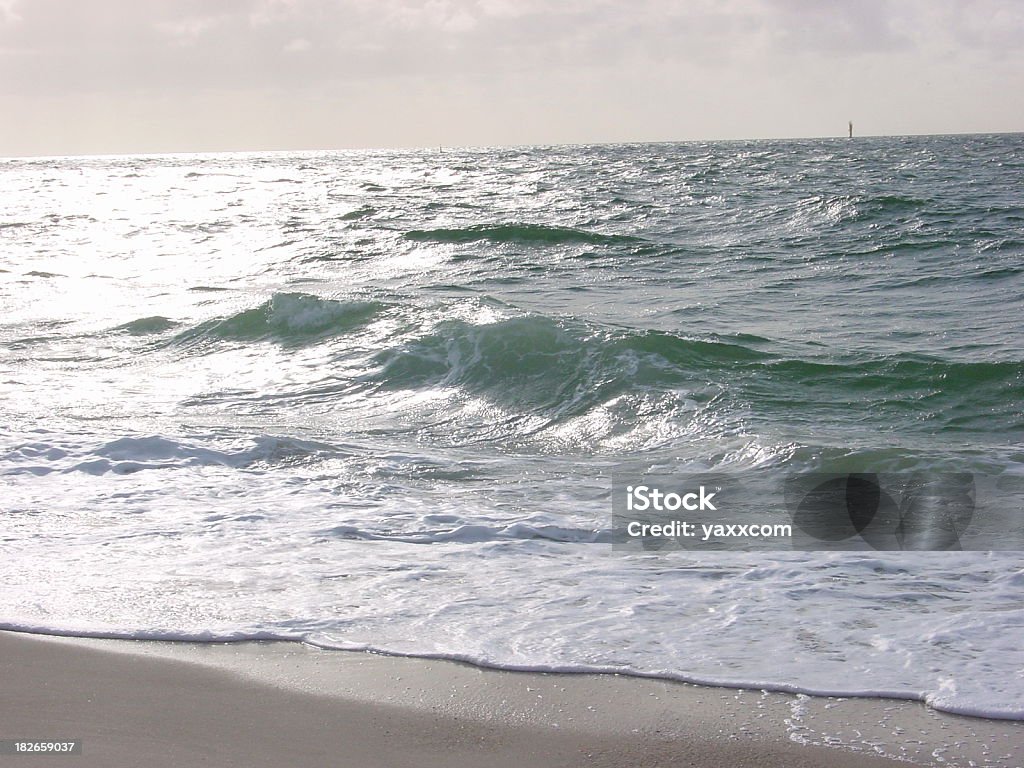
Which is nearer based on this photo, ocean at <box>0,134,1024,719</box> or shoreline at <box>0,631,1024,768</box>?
shoreline at <box>0,631,1024,768</box>

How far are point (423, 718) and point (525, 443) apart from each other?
4.64m

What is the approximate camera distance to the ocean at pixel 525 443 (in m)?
4.05

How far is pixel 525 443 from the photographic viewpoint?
7859mm

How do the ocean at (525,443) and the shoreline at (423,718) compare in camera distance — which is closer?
the shoreline at (423,718)

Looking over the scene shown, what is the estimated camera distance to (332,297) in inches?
538

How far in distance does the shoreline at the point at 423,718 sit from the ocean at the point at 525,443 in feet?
0.54

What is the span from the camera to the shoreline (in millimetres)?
3020

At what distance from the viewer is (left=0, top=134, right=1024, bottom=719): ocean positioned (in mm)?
4047

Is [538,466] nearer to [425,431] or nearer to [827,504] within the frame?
[425,431]

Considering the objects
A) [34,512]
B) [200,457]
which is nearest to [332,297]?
[200,457]

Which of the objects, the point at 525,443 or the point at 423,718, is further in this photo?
the point at 525,443

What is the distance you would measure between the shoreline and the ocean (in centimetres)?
16

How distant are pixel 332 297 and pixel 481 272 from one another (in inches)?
152

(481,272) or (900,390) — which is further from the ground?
(481,272)
